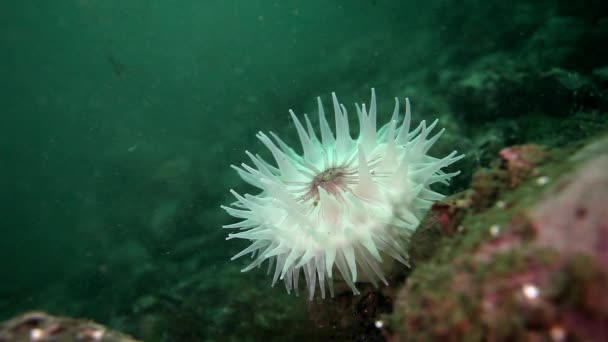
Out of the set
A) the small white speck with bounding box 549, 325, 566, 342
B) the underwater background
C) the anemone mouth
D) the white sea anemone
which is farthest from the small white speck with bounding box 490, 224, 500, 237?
the anemone mouth

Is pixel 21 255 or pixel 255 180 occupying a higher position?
pixel 21 255

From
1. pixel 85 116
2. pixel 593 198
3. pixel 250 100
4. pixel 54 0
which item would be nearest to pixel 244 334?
pixel 593 198

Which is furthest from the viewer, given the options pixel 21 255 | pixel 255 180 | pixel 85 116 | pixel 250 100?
pixel 85 116

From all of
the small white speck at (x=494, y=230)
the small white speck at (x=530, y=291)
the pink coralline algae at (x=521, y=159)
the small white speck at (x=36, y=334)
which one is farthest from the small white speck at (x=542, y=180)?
the small white speck at (x=36, y=334)

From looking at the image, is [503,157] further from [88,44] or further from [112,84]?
[88,44]

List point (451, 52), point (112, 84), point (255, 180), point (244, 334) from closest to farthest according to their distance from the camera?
1. point (255, 180)
2. point (244, 334)
3. point (451, 52)
4. point (112, 84)

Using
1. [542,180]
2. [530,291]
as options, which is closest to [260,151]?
[542,180]

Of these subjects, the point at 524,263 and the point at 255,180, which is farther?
the point at 255,180
